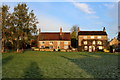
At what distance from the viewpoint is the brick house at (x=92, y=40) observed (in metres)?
63.1

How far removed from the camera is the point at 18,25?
40.0 m

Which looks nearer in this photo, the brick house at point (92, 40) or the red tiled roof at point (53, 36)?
the brick house at point (92, 40)

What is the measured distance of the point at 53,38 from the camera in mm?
68188

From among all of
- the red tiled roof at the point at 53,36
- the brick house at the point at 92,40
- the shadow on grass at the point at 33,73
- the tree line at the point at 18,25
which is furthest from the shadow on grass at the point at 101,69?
the red tiled roof at the point at 53,36

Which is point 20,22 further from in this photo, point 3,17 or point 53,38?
point 53,38

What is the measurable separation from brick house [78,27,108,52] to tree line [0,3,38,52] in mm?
29084

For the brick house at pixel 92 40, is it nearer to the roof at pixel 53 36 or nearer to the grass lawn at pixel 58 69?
the roof at pixel 53 36

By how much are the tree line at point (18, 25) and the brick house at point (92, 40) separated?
2908 cm

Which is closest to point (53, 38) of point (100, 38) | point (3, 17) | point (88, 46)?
point (88, 46)

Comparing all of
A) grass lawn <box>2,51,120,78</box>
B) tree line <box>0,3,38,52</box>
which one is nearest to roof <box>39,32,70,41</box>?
tree line <box>0,3,38,52</box>

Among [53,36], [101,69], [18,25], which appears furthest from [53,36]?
[101,69]

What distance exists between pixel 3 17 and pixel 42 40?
30.4m

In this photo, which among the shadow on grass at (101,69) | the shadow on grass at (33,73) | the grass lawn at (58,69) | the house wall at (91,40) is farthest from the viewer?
the house wall at (91,40)

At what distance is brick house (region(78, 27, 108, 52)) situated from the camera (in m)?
63.1
